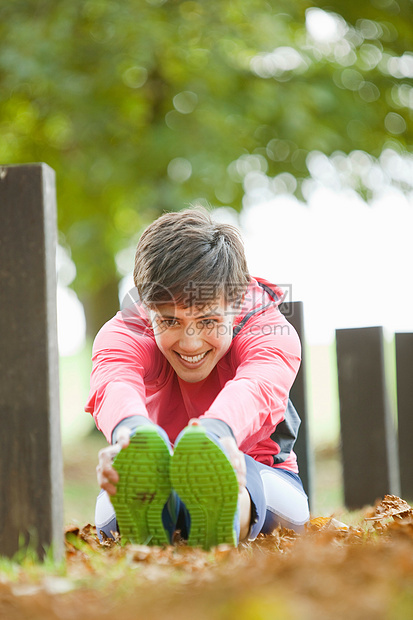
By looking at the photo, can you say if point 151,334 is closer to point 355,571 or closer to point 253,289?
point 253,289

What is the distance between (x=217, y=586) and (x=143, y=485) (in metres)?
0.63

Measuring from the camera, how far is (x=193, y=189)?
7.66 m

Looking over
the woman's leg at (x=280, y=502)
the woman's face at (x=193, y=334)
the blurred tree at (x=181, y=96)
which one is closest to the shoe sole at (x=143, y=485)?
the woman's leg at (x=280, y=502)

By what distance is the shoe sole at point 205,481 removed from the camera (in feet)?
6.70

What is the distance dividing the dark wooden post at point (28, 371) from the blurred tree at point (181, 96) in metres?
4.97

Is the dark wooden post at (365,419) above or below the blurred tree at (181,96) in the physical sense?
below

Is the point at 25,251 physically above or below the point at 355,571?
above

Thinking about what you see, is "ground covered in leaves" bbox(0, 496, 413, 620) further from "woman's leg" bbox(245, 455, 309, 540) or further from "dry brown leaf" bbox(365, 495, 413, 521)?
"dry brown leaf" bbox(365, 495, 413, 521)

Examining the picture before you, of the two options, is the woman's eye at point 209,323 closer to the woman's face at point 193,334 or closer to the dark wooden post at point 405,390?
the woman's face at point 193,334

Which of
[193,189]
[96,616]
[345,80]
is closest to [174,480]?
[96,616]

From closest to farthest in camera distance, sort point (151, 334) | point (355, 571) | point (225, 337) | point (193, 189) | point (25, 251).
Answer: point (355, 571), point (25, 251), point (225, 337), point (151, 334), point (193, 189)

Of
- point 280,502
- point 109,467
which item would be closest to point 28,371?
point 109,467

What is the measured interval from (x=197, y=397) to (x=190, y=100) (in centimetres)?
567

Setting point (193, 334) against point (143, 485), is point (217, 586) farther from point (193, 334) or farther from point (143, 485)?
point (193, 334)
